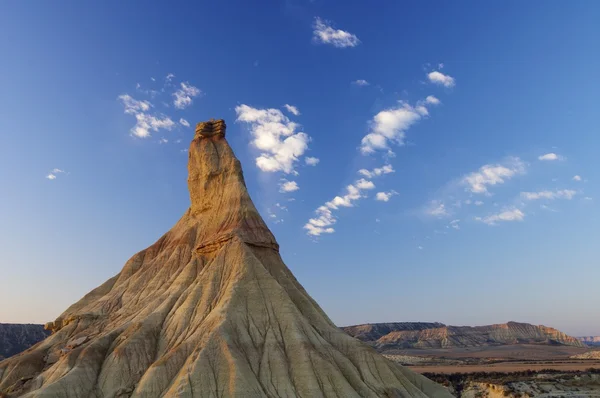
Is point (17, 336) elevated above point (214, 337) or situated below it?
above

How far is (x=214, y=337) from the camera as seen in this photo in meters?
49.8

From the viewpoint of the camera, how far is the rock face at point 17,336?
13400 centimetres

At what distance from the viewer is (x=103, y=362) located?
52.2 m

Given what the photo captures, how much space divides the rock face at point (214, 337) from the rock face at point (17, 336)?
74214mm

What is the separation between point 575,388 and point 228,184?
73899 millimetres

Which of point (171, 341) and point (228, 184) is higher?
point (228, 184)

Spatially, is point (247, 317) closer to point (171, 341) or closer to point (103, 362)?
point (171, 341)

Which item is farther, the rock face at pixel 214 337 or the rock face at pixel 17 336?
the rock face at pixel 17 336

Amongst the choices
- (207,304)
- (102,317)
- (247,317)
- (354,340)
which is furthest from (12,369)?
(354,340)

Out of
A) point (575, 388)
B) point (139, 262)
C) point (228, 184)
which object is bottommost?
point (575, 388)

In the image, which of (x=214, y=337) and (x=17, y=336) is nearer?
(x=214, y=337)

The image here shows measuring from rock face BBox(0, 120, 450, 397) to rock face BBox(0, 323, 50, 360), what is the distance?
74214 millimetres

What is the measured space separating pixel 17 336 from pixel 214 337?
125575 mm

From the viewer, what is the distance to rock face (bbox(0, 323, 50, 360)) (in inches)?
5276
